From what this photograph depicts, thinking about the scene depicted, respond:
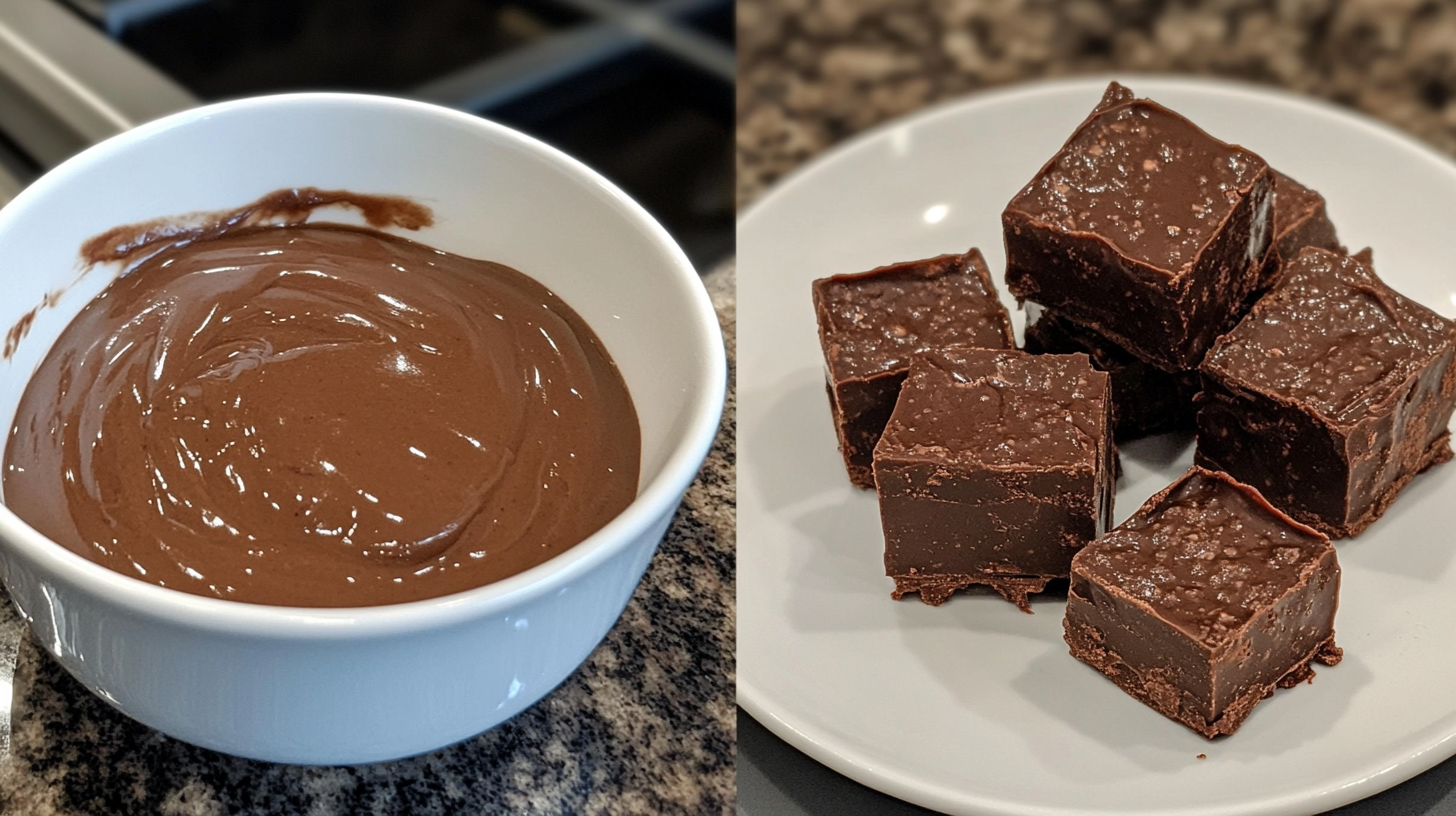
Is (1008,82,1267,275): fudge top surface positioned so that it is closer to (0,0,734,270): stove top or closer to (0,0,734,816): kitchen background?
(0,0,734,816): kitchen background

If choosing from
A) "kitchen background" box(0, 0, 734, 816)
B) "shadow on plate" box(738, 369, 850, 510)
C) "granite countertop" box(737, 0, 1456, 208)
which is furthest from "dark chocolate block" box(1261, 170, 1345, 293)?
"granite countertop" box(737, 0, 1456, 208)

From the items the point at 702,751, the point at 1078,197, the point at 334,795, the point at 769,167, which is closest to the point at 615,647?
the point at 702,751

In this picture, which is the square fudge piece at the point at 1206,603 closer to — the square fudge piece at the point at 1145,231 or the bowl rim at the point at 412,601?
the square fudge piece at the point at 1145,231

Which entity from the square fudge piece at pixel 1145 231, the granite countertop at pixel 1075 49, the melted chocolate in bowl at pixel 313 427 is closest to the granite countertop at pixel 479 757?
the melted chocolate in bowl at pixel 313 427

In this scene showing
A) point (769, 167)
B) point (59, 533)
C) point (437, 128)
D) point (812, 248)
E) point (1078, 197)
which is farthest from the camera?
point (769, 167)

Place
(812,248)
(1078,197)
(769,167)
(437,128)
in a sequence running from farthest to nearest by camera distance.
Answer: (769,167), (812,248), (1078,197), (437,128)

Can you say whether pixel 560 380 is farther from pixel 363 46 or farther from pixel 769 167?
pixel 769 167

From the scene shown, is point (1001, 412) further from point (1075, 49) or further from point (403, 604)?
point (1075, 49)
